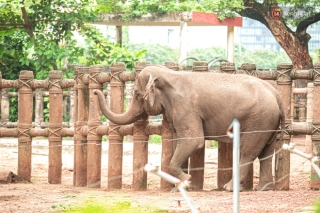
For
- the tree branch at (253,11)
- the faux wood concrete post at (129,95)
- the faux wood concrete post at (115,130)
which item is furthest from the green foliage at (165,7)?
the faux wood concrete post at (115,130)

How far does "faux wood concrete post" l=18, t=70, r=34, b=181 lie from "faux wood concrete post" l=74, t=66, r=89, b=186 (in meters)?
0.68

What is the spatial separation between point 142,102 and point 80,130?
4.52 feet

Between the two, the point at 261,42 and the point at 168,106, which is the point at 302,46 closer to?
the point at 168,106

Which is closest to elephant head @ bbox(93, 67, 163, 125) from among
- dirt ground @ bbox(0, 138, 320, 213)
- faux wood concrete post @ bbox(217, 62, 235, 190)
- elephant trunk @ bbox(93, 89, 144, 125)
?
elephant trunk @ bbox(93, 89, 144, 125)

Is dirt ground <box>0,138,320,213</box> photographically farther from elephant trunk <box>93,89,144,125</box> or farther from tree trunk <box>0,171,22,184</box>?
elephant trunk <box>93,89,144,125</box>

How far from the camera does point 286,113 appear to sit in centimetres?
693

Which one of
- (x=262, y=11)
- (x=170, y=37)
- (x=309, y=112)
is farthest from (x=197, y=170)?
(x=170, y=37)

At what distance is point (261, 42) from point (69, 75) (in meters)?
27.1

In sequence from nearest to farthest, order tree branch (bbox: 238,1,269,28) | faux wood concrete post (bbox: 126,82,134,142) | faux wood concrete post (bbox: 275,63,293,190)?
faux wood concrete post (bbox: 275,63,293,190), faux wood concrete post (bbox: 126,82,134,142), tree branch (bbox: 238,1,269,28)

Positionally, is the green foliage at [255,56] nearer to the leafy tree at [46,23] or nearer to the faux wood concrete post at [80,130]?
the leafy tree at [46,23]

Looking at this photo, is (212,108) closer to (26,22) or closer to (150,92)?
(150,92)

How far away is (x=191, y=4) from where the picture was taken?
61.1 feet

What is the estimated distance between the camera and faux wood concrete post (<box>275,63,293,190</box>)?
22.8 ft

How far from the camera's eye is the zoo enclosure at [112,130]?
22.9 ft
